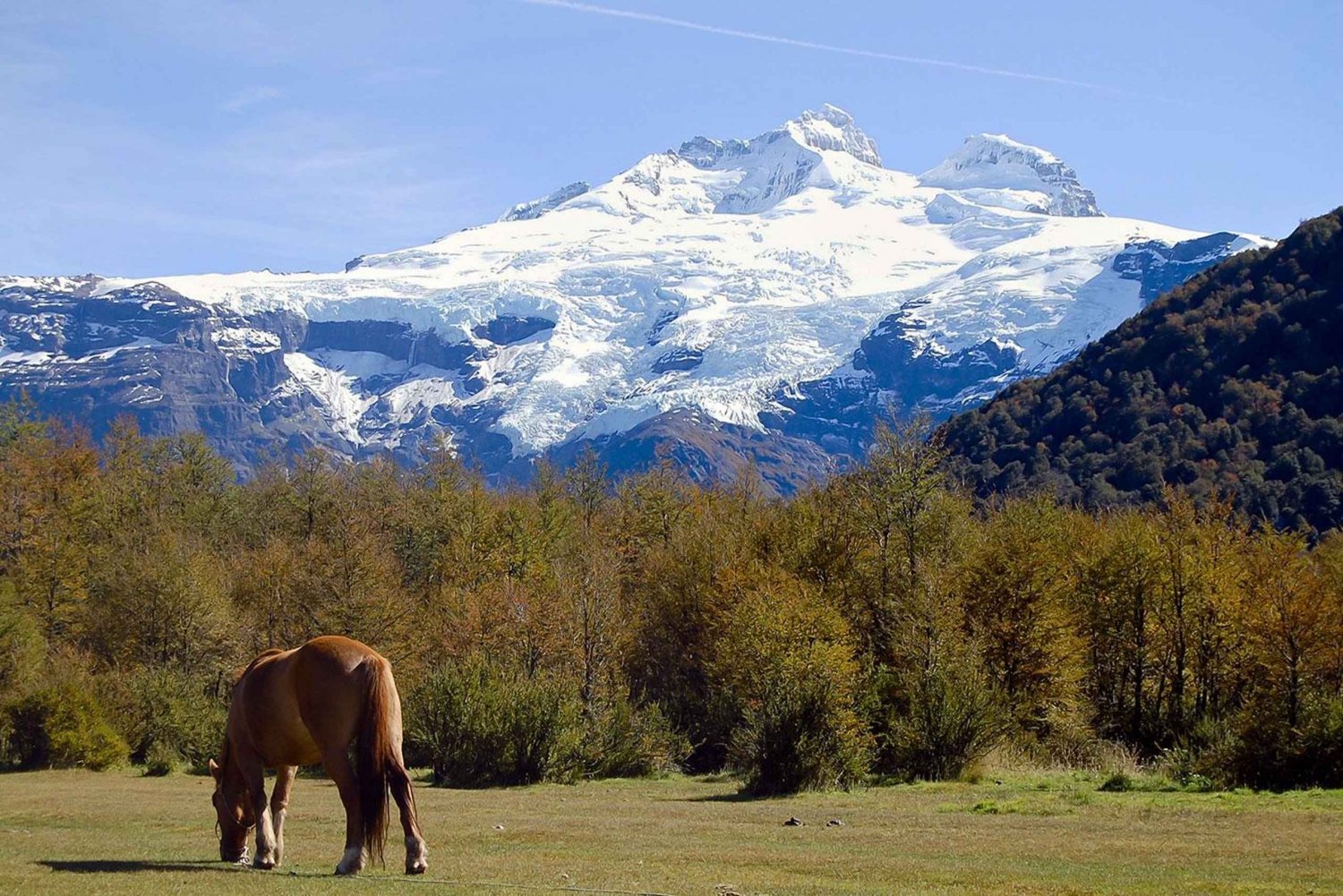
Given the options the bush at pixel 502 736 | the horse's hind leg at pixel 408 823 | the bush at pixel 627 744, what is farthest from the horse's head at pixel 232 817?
the bush at pixel 627 744

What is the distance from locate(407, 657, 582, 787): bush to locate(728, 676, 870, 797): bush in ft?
24.0

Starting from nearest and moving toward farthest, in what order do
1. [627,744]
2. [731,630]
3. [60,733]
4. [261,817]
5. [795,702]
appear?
[261,817] → [795,702] → [627,744] → [731,630] → [60,733]

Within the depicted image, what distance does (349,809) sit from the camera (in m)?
15.3

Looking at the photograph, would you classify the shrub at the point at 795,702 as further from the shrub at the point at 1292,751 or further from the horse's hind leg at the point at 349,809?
the horse's hind leg at the point at 349,809

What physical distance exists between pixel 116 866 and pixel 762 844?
8713 millimetres

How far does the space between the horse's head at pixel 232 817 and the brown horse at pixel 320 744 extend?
1 cm

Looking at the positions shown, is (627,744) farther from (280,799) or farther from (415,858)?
(415,858)

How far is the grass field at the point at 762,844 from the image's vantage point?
14750 millimetres

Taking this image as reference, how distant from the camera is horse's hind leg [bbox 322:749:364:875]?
1505 centimetres

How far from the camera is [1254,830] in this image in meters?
Result: 20.1

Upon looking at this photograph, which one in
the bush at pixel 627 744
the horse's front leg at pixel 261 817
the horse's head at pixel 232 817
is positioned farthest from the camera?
the bush at pixel 627 744

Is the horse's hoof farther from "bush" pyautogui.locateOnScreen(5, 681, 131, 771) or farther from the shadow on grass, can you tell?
"bush" pyautogui.locateOnScreen(5, 681, 131, 771)

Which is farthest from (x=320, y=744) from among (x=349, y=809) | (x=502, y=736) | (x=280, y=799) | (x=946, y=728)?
(x=502, y=736)

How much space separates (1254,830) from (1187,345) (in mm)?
98148
